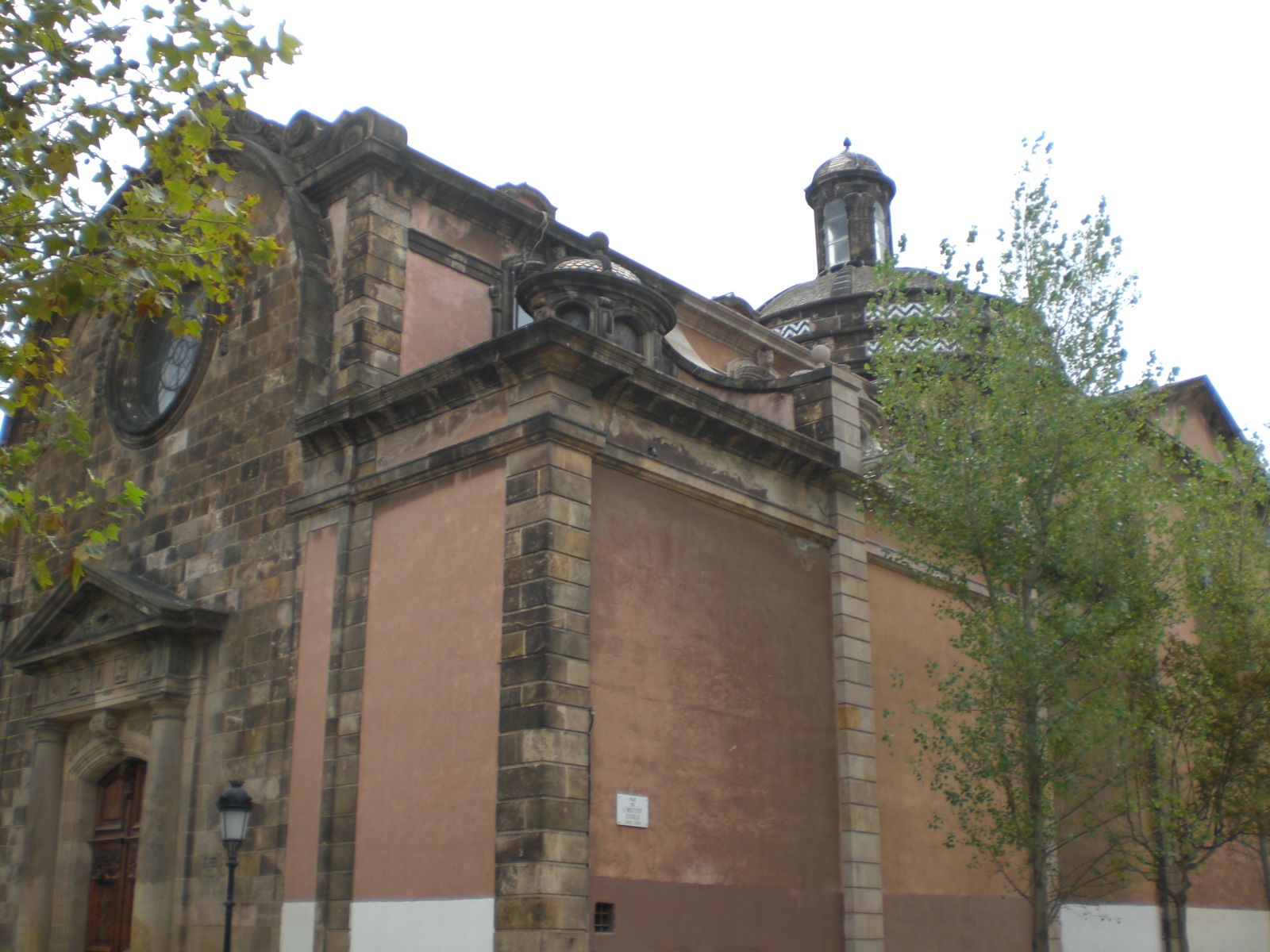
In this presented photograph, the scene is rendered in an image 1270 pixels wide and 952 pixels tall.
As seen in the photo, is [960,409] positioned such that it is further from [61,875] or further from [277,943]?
[61,875]

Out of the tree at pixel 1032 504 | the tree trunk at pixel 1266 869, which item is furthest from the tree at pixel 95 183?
the tree trunk at pixel 1266 869

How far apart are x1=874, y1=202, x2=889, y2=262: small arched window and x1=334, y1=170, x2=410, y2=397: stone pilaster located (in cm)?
1573

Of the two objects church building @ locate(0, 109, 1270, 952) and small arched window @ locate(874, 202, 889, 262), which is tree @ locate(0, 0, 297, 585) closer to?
church building @ locate(0, 109, 1270, 952)

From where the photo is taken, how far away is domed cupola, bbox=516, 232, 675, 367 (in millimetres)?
13898

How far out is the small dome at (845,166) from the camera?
2919cm

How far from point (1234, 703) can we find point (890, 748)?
466 cm

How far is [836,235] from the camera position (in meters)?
29.1

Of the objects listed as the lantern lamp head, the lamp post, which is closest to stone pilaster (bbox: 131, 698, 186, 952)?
the lamp post

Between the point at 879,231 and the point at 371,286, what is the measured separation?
16890mm

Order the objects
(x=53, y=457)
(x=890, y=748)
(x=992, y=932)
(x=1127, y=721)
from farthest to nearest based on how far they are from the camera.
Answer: (x=53, y=457) → (x=992, y=932) → (x=890, y=748) → (x=1127, y=721)

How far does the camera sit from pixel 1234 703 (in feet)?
52.9

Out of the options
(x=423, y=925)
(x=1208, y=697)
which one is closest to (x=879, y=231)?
(x=1208, y=697)

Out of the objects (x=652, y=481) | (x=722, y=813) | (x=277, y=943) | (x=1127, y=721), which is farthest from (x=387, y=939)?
(x=1127, y=721)

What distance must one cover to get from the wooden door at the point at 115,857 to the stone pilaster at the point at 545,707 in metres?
5.51
